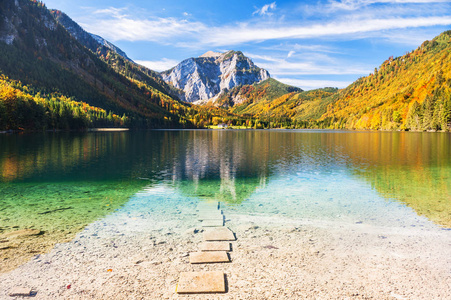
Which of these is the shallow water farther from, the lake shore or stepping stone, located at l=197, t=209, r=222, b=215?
the lake shore

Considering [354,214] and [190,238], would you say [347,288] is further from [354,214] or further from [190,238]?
[354,214]

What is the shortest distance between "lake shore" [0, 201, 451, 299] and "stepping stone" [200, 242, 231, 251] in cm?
28

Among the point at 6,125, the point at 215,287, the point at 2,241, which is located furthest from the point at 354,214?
the point at 6,125

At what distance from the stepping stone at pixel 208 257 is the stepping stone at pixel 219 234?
157cm

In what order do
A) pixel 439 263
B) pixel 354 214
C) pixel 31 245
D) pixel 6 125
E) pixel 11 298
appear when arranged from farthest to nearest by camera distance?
pixel 6 125, pixel 354 214, pixel 31 245, pixel 439 263, pixel 11 298

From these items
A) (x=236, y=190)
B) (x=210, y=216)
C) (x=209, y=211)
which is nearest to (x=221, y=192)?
(x=236, y=190)

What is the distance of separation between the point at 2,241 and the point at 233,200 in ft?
40.7

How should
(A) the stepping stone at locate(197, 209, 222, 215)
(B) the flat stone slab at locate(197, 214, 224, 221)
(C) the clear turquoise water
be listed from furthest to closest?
(A) the stepping stone at locate(197, 209, 222, 215) → (C) the clear turquoise water → (B) the flat stone slab at locate(197, 214, 224, 221)

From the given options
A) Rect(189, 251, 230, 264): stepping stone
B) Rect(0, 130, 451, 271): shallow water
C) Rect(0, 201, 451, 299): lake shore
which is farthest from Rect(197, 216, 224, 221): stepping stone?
Rect(189, 251, 230, 264): stepping stone

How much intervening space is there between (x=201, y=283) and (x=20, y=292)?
4831 mm

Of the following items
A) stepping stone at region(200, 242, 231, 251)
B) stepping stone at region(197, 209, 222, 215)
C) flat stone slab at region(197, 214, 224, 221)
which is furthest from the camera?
stepping stone at region(197, 209, 222, 215)

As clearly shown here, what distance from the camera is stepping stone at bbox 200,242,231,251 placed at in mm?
10117

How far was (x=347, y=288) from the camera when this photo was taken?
7.50m

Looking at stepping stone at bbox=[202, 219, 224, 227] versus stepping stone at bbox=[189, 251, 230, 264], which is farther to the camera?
stepping stone at bbox=[202, 219, 224, 227]
